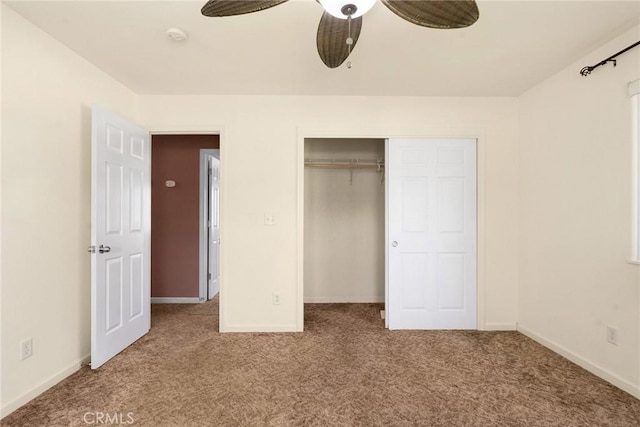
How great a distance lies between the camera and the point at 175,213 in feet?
13.9

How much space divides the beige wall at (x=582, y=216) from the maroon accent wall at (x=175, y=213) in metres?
Result: 3.79

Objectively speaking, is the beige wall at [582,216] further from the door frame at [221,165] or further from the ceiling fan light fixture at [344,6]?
the door frame at [221,165]

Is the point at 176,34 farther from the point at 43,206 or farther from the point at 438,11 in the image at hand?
the point at 438,11

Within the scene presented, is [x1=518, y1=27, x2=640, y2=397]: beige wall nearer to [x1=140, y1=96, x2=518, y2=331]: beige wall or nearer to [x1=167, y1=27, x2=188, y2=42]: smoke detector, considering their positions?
[x1=140, y1=96, x2=518, y2=331]: beige wall

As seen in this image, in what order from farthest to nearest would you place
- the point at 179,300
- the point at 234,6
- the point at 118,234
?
1. the point at 179,300
2. the point at 118,234
3. the point at 234,6

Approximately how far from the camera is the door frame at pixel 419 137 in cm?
313

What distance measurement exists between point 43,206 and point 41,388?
3.94 feet

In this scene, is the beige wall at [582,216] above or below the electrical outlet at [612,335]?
above

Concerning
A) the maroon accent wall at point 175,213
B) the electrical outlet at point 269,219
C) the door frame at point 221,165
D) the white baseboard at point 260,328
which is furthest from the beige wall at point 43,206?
the maroon accent wall at point 175,213

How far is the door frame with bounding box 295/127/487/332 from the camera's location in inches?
123

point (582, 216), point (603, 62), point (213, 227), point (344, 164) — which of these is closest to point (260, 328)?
point (213, 227)

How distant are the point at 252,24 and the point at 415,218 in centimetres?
228

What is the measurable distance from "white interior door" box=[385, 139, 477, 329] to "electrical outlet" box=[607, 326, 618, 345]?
1104 mm

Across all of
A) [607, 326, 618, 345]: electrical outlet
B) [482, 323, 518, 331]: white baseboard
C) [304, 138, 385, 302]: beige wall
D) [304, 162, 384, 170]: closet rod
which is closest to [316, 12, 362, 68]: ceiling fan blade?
[304, 162, 384, 170]: closet rod
